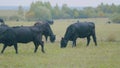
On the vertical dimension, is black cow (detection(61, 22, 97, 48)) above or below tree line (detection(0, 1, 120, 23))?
above

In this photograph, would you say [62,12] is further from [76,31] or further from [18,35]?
[18,35]

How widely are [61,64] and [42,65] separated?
0.84m

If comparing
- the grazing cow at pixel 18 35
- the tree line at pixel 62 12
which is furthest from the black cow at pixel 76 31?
the tree line at pixel 62 12

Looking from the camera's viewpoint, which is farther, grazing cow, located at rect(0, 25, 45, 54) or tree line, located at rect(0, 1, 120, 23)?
tree line, located at rect(0, 1, 120, 23)

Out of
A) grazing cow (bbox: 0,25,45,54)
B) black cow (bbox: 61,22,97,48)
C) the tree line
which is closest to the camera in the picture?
grazing cow (bbox: 0,25,45,54)

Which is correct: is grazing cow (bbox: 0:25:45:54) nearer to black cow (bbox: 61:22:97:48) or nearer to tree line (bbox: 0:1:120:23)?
black cow (bbox: 61:22:97:48)

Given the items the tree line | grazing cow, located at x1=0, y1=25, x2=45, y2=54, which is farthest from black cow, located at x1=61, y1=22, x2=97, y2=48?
the tree line

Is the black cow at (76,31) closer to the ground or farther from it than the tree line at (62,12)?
farther from it

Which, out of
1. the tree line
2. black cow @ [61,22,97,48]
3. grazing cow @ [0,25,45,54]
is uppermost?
grazing cow @ [0,25,45,54]

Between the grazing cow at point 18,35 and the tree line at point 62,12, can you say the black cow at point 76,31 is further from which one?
the tree line at point 62,12

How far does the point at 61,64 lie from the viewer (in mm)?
17031

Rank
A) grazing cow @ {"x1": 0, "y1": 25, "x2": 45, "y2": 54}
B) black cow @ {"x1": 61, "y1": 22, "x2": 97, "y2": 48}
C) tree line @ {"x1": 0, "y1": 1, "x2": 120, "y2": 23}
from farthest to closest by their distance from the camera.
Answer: tree line @ {"x1": 0, "y1": 1, "x2": 120, "y2": 23}, black cow @ {"x1": 61, "y1": 22, "x2": 97, "y2": 48}, grazing cow @ {"x1": 0, "y1": 25, "x2": 45, "y2": 54}

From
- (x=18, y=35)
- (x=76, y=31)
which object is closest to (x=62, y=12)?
(x=76, y=31)

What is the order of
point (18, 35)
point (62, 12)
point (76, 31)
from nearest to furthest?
point (18, 35)
point (76, 31)
point (62, 12)
